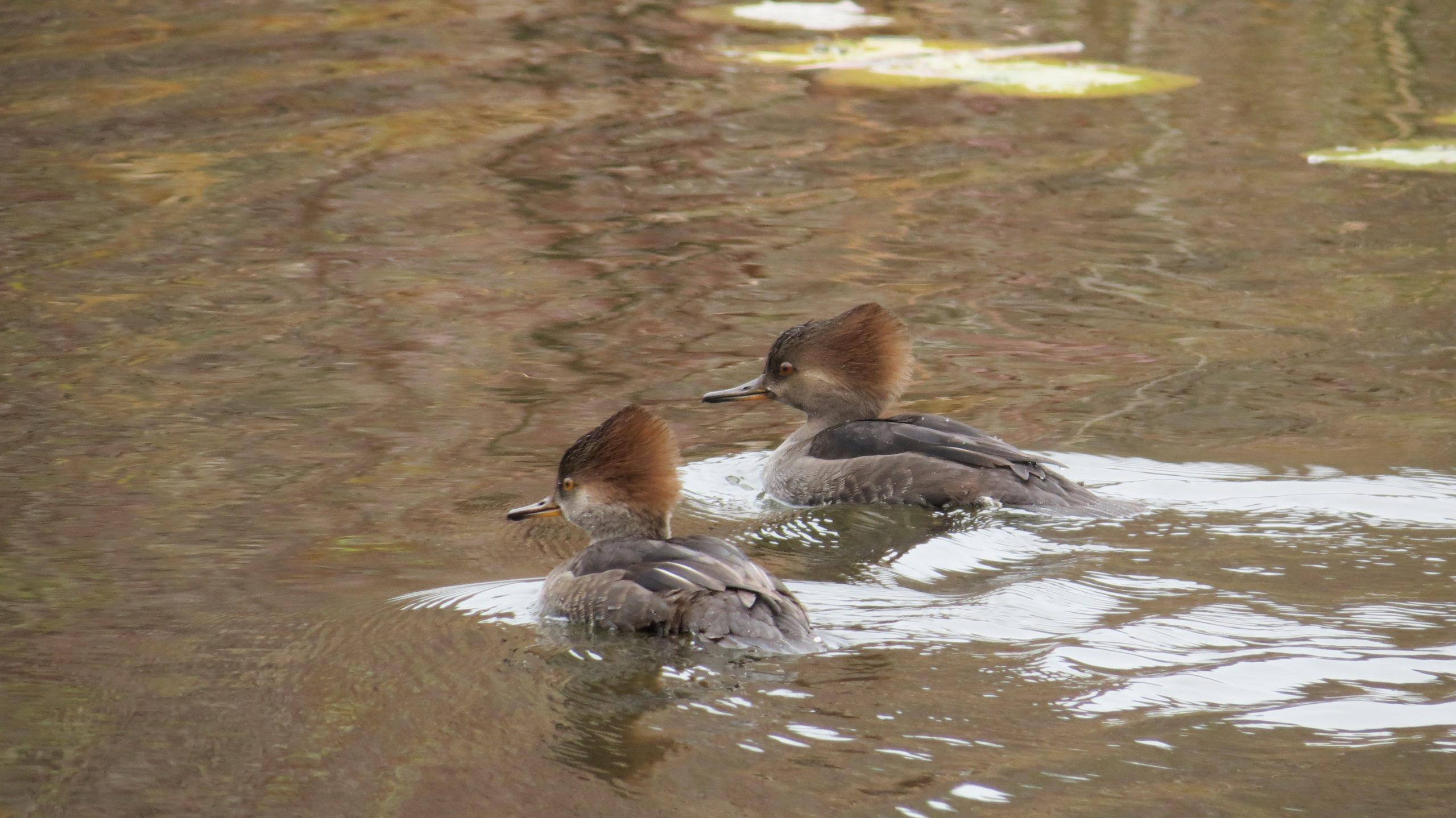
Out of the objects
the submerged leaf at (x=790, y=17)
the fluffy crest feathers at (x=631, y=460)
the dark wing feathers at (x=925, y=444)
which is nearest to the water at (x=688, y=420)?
the dark wing feathers at (x=925, y=444)

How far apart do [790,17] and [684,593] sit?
1301 cm

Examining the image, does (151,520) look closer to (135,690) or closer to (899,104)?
(135,690)

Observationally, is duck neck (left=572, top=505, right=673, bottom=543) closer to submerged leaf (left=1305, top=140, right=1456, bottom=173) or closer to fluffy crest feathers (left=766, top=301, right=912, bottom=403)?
fluffy crest feathers (left=766, top=301, right=912, bottom=403)

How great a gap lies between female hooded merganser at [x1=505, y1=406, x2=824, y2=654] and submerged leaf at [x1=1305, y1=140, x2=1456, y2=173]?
25.1ft

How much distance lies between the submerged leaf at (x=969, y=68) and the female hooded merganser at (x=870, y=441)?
7267 mm

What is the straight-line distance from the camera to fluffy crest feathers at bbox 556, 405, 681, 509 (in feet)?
17.2

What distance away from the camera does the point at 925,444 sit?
6297 mm

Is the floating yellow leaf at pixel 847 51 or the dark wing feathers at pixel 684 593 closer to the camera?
the dark wing feathers at pixel 684 593

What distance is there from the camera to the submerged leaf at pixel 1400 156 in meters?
11.3

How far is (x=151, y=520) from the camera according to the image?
6.00 m

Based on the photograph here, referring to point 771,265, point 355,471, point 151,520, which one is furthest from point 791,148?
point 151,520

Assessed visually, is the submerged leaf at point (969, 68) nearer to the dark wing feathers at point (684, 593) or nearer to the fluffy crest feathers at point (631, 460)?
the fluffy crest feathers at point (631, 460)

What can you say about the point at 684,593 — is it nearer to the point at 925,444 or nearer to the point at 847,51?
the point at 925,444

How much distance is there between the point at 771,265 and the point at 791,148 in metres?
2.85
